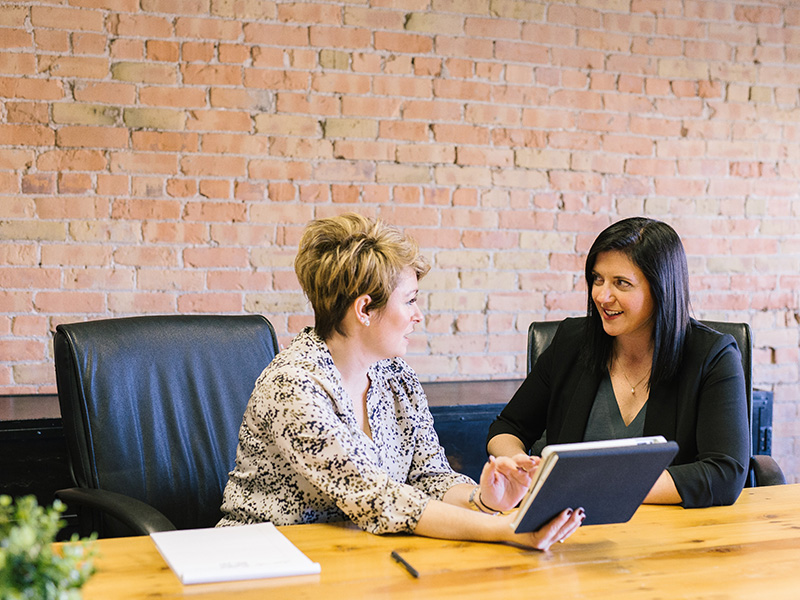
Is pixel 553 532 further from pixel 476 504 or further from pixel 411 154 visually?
pixel 411 154

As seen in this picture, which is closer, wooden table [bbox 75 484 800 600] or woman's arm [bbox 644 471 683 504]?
wooden table [bbox 75 484 800 600]

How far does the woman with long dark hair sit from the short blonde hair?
583mm

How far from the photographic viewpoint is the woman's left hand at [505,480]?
1.46 metres

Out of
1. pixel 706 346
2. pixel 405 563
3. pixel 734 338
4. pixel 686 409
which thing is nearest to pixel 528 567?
pixel 405 563

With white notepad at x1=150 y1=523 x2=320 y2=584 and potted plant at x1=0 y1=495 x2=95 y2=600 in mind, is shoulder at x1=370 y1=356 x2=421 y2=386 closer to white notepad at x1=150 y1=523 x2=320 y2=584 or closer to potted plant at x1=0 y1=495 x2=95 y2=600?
white notepad at x1=150 y1=523 x2=320 y2=584

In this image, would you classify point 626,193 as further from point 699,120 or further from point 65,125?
point 65,125

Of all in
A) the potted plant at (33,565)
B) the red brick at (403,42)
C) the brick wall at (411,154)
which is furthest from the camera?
the red brick at (403,42)

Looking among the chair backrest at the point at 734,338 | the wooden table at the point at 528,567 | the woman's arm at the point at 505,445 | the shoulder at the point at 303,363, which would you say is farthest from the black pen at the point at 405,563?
the chair backrest at the point at 734,338

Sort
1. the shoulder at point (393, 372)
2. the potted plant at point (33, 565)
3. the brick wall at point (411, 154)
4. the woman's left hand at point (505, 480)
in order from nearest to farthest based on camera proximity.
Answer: the potted plant at point (33, 565) → the woman's left hand at point (505, 480) → the shoulder at point (393, 372) → the brick wall at point (411, 154)

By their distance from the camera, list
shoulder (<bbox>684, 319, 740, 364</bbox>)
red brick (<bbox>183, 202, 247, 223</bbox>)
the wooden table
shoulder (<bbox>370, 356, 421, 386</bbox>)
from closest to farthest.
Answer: the wooden table → shoulder (<bbox>370, 356, 421, 386</bbox>) → shoulder (<bbox>684, 319, 740, 364</bbox>) → red brick (<bbox>183, 202, 247, 223</bbox>)

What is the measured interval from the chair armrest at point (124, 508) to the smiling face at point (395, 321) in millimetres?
515

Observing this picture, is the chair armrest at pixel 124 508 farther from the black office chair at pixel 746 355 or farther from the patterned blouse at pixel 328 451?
the black office chair at pixel 746 355

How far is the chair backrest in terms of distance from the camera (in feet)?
6.98

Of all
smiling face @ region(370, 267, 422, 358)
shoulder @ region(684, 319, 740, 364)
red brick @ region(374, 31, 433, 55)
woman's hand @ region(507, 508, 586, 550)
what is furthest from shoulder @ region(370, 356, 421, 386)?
red brick @ region(374, 31, 433, 55)
